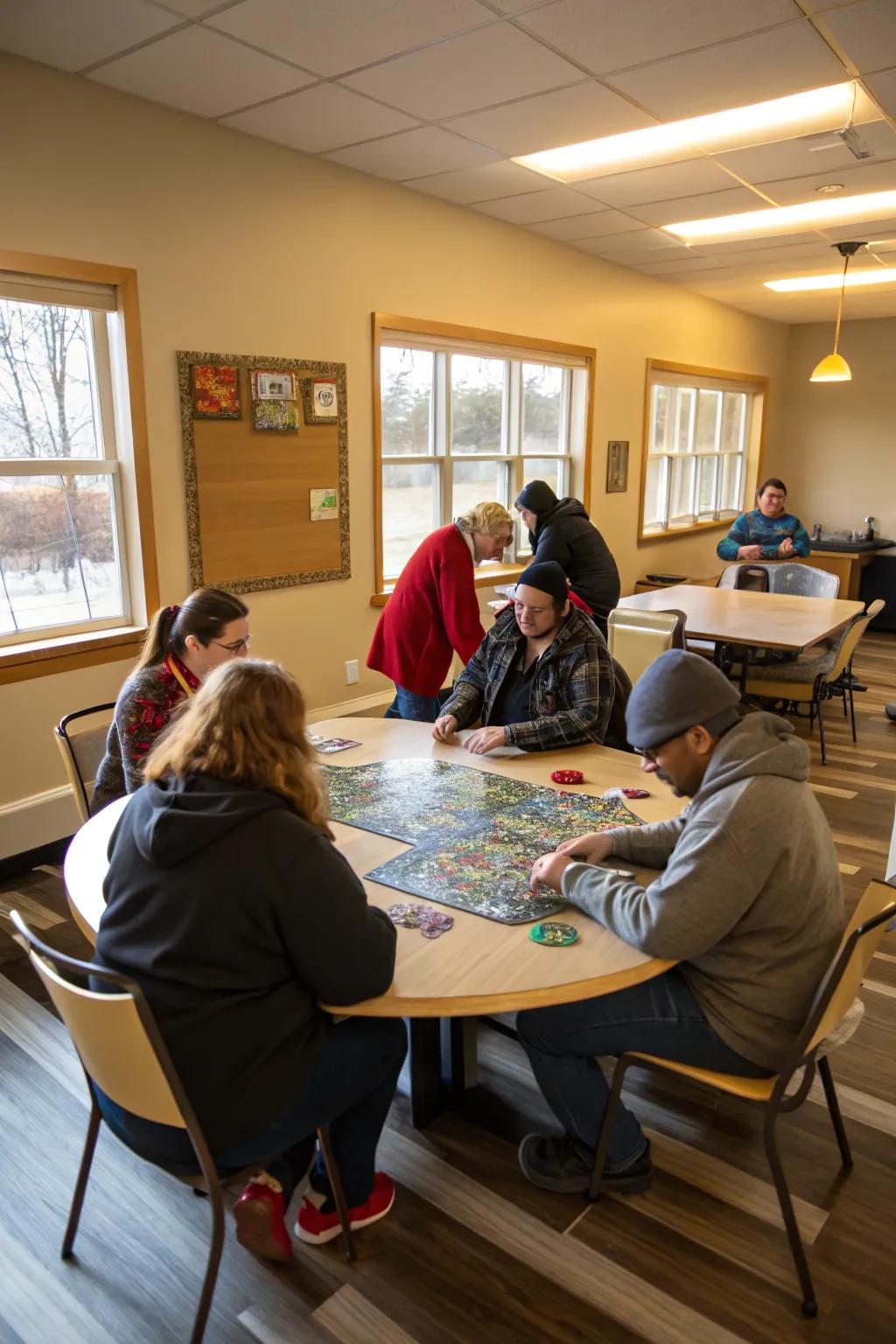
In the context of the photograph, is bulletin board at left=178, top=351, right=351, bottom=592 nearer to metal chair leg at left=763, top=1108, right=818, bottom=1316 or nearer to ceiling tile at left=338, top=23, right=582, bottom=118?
ceiling tile at left=338, top=23, right=582, bottom=118

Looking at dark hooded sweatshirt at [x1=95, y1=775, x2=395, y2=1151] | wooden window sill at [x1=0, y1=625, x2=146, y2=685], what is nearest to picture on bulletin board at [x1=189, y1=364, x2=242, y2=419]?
wooden window sill at [x1=0, y1=625, x2=146, y2=685]

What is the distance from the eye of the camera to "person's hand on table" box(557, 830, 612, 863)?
179 centimetres

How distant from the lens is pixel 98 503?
11.5 ft

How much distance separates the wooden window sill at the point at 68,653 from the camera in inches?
127

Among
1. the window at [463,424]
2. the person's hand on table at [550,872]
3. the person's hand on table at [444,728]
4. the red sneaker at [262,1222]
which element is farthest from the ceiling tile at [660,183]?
the red sneaker at [262,1222]

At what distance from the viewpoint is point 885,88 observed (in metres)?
3.27

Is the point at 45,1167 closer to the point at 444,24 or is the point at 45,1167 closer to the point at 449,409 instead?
the point at 444,24

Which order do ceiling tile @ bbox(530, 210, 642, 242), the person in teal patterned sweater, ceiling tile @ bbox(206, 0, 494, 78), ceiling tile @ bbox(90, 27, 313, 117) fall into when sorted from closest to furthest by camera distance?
1. ceiling tile @ bbox(206, 0, 494, 78)
2. ceiling tile @ bbox(90, 27, 313, 117)
3. ceiling tile @ bbox(530, 210, 642, 242)
4. the person in teal patterned sweater

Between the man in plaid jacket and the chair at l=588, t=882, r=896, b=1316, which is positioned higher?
the man in plaid jacket

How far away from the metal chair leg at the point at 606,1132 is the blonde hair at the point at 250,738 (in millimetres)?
777

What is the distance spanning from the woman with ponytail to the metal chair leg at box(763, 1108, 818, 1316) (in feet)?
5.13

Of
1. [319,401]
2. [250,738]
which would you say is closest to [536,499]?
[319,401]

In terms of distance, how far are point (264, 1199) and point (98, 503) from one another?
2.72m

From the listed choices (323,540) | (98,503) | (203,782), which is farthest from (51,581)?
(203,782)
